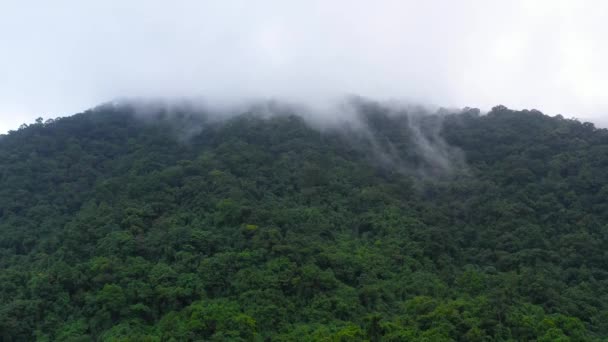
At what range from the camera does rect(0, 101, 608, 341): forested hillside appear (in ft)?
103

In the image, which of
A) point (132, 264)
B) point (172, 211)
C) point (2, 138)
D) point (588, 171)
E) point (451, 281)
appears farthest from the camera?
point (2, 138)

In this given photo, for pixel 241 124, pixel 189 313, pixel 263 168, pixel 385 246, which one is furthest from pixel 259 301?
pixel 241 124

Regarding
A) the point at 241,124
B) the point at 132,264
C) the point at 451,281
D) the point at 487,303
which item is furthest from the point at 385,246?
the point at 241,124

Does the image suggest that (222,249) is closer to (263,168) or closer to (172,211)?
(172,211)

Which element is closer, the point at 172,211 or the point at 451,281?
the point at 451,281

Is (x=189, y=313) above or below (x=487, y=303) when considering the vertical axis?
above

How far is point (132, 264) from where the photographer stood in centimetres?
3434

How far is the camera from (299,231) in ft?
127

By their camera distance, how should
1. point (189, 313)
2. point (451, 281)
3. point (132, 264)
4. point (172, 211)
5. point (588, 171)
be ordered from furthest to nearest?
point (588, 171) → point (172, 211) → point (451, 281) → point (132, 264) → point (189, 313)

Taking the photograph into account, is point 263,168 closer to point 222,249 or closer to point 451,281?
point 222,249

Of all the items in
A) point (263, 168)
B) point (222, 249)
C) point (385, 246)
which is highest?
point (263, 168)

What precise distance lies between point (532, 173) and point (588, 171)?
12.3ft

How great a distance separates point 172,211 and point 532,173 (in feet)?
85.2

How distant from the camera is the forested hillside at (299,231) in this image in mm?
31453
